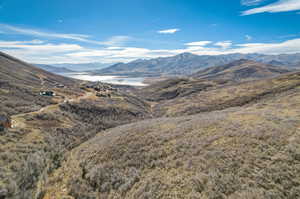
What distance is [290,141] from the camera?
1772 cm

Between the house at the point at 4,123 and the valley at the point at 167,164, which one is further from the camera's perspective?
the house at the point at 4,123

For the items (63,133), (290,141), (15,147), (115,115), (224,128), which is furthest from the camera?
(115,115)

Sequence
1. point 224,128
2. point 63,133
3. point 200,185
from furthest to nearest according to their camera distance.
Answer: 1. point 63,133
2. point 224,128
3. point 200,185

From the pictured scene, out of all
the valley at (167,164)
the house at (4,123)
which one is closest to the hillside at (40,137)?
the valley at (167,164)

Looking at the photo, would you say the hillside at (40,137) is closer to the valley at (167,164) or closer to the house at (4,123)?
the valley at (167,164)

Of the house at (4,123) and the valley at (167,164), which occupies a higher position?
the house at (4,123)

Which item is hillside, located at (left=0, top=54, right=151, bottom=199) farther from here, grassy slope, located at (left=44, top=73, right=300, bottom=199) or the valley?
grassy slope, located at (left=44, top=73, right=300, bottom=199)

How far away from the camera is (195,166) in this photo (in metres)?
17.5

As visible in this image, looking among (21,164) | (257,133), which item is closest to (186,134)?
(257,133)

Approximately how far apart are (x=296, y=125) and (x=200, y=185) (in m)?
17.5

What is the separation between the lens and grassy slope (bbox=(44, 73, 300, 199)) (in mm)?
13766

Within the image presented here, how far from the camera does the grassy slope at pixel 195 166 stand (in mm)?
13766

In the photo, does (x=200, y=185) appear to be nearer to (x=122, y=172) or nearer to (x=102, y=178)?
(x=122, y=172)

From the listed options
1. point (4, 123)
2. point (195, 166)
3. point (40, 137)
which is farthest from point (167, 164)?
point (4, 123)
